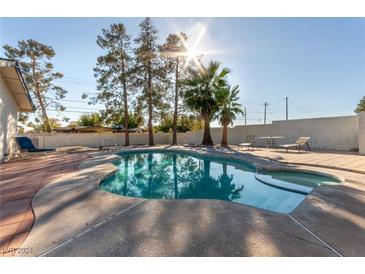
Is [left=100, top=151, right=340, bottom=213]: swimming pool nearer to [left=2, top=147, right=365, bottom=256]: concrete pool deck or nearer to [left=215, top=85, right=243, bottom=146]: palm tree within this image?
[left=2, top=147, right=365, bottom=256]: concrete pool deck

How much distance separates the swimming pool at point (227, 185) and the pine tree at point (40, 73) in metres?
18.0

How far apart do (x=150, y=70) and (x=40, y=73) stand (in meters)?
12.0

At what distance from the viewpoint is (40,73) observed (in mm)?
19703

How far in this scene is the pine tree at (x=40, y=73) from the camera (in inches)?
720

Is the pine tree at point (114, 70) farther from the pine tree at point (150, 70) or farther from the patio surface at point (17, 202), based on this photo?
the patio surface at point (17, 202)

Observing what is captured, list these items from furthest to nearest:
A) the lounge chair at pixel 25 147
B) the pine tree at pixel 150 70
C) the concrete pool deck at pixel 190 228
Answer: the pine tree at pixel 150 70 < the lounge chair at pixel 25 147 < the concrete pool deck at pixel 190 228

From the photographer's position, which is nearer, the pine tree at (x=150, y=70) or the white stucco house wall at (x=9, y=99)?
the white stucco house wall at (x=9, y=99)

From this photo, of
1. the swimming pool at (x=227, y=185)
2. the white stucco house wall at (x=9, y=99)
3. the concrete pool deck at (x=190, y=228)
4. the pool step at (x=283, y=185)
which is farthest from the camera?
the white stucco house wall at (x=9, y=99)

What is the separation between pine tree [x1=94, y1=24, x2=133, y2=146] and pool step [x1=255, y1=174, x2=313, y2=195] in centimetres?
1495

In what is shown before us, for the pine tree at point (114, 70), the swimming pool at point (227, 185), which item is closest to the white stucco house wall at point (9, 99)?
the swimming pool at point (227, 185)

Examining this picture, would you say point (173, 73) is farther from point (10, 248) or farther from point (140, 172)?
point (10, 248)

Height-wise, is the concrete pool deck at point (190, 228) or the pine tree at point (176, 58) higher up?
the pine tree at point (176, 58)
